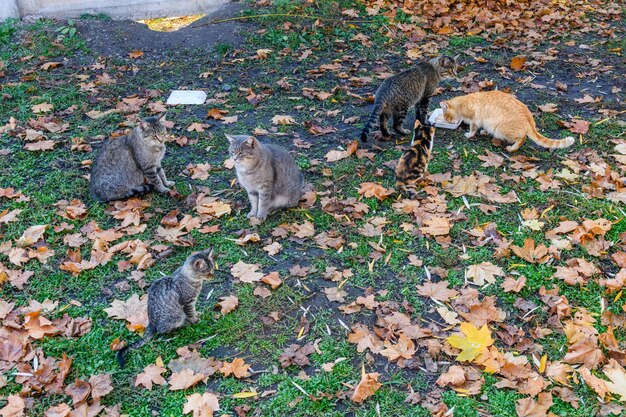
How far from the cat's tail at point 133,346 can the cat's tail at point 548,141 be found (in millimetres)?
4883

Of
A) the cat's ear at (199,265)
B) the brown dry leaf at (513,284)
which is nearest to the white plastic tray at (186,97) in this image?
the cat's ear at (199,265)

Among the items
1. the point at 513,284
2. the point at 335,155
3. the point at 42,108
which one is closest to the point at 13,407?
the point at 513,284

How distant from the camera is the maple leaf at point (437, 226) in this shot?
5535mm

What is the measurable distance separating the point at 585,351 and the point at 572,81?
5.70 meters

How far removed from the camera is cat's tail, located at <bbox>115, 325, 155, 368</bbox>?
4.21 m

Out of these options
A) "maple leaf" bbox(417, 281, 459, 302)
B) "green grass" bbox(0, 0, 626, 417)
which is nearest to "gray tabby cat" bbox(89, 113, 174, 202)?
"green grass" bbox(0, 0, 626, 417)

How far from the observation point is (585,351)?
4172 millimetres

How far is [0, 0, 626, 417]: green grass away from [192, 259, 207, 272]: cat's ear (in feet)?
1.80

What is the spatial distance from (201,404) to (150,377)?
1.52 ft

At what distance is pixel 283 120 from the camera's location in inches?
301

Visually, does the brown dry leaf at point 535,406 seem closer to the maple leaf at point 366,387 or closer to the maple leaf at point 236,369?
the maple leaf at point 366,387

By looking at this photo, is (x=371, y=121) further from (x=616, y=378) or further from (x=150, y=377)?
(x=150, y=377)

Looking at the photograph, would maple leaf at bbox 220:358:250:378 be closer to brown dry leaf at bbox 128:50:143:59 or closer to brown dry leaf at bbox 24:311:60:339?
brown dry leaf at bbox 24:311:60:339

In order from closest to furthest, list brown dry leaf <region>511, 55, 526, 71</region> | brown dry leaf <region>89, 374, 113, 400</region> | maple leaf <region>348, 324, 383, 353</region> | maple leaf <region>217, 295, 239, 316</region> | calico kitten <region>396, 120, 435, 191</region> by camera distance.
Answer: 1. brown dry leaf <region>89, 374, 113, 400</region>
2. maple leaf <region>348, 324, 383, 353</region>
3. maple leaf <region>217, 295, 239, 316</region>
4. calico kitten <region>396, 120, 435, 191</region>
5. brown dry leaf <region>511, 55, 526, 71</region>
